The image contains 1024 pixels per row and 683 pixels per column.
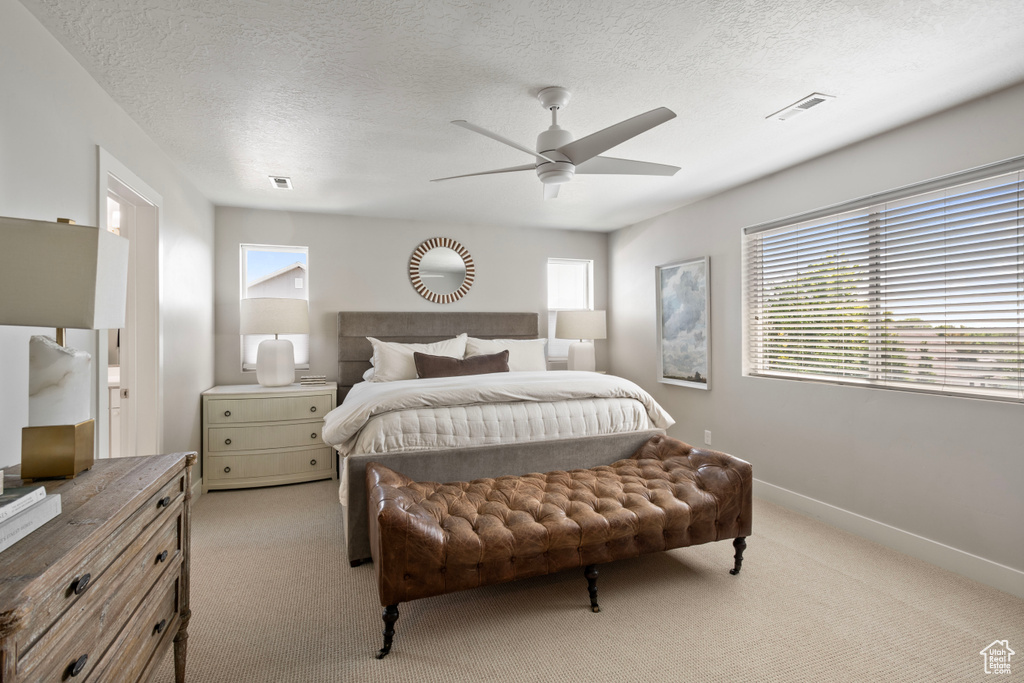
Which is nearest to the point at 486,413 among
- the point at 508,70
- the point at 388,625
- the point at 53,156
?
the point at 388,625

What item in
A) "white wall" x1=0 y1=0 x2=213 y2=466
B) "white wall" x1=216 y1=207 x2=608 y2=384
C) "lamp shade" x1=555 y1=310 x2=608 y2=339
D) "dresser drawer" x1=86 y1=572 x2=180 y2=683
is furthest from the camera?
"lamp shade" x1=555 y1=310 x2=608 y2=339

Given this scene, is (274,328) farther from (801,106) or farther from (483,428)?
(801,106)

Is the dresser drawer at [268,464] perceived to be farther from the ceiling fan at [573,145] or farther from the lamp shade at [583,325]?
the ceiling fan at [573,145]

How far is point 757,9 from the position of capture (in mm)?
1737

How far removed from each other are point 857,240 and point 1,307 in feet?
12.6

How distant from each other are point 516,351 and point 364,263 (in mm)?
1728

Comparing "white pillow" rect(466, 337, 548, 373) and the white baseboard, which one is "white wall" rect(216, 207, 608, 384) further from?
the white baseboard

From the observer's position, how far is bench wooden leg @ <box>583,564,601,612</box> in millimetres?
2111

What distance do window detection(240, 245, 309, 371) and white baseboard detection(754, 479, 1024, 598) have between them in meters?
4.16

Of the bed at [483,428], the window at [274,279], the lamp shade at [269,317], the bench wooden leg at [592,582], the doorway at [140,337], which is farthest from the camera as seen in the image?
the window at [274,279]

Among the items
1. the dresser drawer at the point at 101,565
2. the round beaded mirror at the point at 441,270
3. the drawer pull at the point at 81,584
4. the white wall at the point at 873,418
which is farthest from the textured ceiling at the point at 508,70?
the drawer pull at the point at 81,584

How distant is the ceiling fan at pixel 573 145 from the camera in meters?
2.03

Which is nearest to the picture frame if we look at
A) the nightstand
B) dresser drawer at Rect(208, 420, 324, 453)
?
the nightstand

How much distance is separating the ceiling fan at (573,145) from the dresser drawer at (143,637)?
1.95 metres
